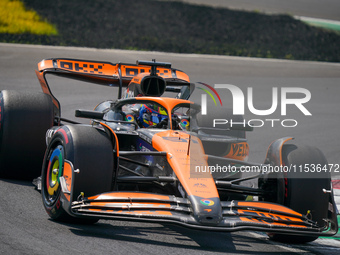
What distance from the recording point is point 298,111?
1488 cm

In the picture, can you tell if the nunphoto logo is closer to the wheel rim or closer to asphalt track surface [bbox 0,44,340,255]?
asphalt track surface [bbox 0,44,340,255]

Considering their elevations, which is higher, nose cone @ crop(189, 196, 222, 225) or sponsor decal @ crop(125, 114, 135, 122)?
sponsor decal @ crop(125, 114, 135, 122)

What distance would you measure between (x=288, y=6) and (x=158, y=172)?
17.7 m

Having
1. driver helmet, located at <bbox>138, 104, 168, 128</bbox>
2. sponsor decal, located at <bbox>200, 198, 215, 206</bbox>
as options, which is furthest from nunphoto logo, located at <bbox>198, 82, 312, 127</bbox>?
sponsor decal, located at <bbox>200, 198, 215, 206</bbox>

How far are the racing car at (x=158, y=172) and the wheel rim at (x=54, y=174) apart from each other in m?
0.01

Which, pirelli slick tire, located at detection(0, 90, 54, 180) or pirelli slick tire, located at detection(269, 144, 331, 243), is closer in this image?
pirelli slick tire, located at detection(269, 144, 331, 243)

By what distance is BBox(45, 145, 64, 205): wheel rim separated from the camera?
6.06 meters

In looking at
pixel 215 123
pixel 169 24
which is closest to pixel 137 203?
pixel 215 123

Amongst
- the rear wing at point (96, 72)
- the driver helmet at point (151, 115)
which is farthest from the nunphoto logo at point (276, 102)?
the driver helmet at point (151, 115)

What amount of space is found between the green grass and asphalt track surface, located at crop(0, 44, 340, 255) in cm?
156

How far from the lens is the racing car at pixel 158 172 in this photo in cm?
550

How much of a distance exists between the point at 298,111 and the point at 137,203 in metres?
10.0

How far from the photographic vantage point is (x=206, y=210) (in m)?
5.36

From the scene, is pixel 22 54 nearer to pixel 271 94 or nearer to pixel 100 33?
pixel 100 33
